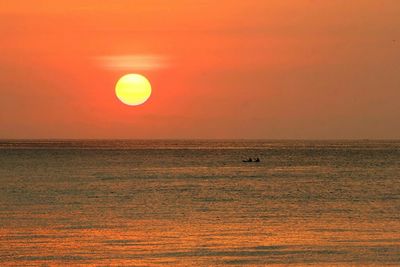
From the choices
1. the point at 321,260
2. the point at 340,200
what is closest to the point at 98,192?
the point at 340,200

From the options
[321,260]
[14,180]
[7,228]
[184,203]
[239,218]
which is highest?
[14,180]

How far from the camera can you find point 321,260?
2620 cm

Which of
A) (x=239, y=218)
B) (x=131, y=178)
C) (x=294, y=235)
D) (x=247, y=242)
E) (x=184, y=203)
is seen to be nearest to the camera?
(x=247, y=242)

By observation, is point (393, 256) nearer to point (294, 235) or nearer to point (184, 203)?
point (294, 235)

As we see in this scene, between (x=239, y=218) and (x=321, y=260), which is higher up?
(x=239, y=218)

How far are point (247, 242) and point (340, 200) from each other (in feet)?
67.1

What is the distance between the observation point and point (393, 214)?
40281mm

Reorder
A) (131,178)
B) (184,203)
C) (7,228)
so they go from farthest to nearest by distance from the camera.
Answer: (131,178) → (184,203) → (7,228)

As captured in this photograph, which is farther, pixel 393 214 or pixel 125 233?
pixel 393 214

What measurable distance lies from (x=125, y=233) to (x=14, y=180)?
37.6 m

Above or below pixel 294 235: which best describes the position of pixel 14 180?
above

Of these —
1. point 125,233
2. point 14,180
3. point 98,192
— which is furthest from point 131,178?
point 125,233

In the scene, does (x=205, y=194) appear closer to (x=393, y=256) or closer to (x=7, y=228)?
(x=7, y=228)

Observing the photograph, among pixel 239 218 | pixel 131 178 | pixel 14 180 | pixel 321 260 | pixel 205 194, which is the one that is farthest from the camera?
pixel 131 178
